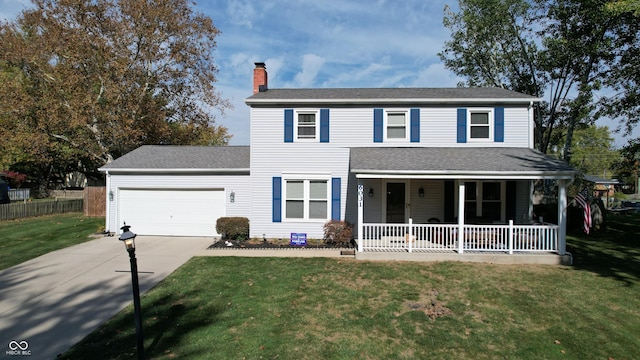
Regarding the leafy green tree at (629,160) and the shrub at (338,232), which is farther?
the leafy green tree at (629,160)

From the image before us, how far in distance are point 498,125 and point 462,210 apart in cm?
444

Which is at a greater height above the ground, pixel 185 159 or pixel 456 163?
pixel 185 159

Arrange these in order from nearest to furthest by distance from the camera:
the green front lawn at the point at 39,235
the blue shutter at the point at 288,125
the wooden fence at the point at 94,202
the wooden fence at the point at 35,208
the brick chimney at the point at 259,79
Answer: the green front lawn at the point at 39,235, the blue shutter at the point at 288,125, the brick chimney at the point at 259,79, the wooden fence at the point at 35,208, the wooden fence at the point at 94,202

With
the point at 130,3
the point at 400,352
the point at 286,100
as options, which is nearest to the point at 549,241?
the point at 400,352

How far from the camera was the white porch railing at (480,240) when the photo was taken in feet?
33.2

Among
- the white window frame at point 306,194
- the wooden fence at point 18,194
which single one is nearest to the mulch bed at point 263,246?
the white window frame at point 306,194

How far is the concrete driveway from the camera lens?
554cm

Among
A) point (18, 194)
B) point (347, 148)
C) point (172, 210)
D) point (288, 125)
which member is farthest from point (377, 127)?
point (18, 194)

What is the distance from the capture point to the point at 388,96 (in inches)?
506

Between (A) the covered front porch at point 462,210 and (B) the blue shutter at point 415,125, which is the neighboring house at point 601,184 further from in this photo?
(B) the blue shutter at point 415,125

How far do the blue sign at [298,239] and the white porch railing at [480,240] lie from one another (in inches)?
86.6

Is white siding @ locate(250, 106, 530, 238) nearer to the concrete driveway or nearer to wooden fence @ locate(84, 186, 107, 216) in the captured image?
the concrete driveway

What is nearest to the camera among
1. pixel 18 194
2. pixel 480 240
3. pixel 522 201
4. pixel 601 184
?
pixel 480 240

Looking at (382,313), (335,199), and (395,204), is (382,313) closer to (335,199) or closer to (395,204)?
(335,199)
